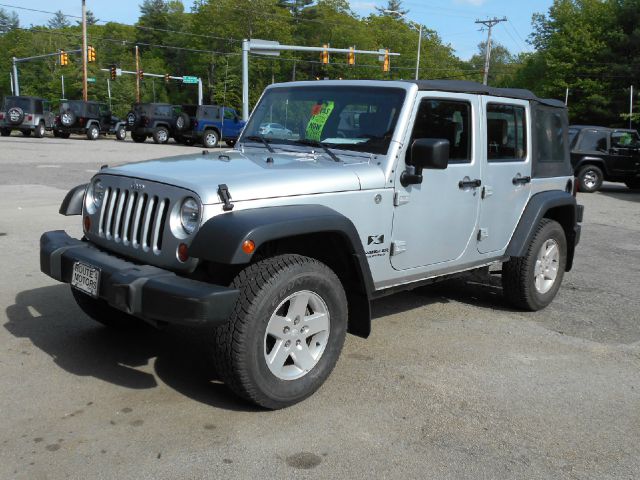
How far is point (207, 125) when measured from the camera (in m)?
31.1

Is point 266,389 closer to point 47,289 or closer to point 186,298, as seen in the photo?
point 186,298

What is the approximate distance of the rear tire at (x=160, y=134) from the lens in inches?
1278

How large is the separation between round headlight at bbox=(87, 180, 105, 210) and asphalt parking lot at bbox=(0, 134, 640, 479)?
103cm

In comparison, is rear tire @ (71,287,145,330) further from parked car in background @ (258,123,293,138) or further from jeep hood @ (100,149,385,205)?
parked car in background @ (258,123,293,138)

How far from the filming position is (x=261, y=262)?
3514 mm

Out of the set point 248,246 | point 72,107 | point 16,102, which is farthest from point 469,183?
point 16,102

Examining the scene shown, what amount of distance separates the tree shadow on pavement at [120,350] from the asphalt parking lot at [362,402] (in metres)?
0.01

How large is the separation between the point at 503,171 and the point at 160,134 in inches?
1161

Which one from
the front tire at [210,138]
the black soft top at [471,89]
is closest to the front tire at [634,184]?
the black soft top at [471,89]

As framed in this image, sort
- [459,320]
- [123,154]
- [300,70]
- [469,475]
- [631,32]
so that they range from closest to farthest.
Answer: [469,475] → [459,320] → [123,154] → [631,32] → [300,70]

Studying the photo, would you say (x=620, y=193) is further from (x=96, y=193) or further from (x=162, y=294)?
(x=162, y=294)

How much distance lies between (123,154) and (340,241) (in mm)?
21092

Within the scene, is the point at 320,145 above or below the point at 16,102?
below

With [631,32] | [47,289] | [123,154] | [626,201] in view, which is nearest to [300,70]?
[631,32]
